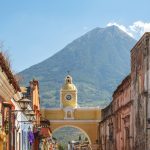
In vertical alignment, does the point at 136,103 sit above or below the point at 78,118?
below

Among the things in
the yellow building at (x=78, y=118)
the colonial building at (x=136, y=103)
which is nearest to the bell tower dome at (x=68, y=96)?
the yellow building at (x=78, y=118)

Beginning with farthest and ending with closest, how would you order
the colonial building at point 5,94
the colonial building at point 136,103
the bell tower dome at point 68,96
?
the bell tower dome at point 68,96, the colonial building at point 136,103, the colonial building at point 5,94

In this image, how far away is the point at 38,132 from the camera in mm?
46094

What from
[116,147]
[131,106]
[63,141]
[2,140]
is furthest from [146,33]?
[63,141]

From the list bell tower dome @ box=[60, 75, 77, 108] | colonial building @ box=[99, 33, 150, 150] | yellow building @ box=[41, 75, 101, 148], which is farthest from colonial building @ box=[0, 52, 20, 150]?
bell tower dome @ box=[60, 75, 77, 108]

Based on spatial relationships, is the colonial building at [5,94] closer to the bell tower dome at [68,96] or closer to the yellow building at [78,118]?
the yellow building at [78,118]

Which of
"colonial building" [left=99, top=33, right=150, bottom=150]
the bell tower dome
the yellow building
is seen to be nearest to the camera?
"colonial building" [left=99, top=33, right=150, bottom=150]

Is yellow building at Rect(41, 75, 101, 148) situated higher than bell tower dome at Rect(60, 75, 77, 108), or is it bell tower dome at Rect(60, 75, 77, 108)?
bell tower dome at Rect(60, 75, 77, 108)

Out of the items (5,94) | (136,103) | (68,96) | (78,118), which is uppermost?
(68,96)

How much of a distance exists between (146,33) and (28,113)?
9.36 meters

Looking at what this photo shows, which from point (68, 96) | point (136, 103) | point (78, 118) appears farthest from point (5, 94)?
point (68, 96)

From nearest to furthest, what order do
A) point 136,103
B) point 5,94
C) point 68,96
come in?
point 5,94, point 136,103, point 68,96

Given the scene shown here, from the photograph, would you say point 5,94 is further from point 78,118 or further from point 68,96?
point 68,96

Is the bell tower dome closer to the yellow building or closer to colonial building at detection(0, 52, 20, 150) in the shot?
the yellow building
